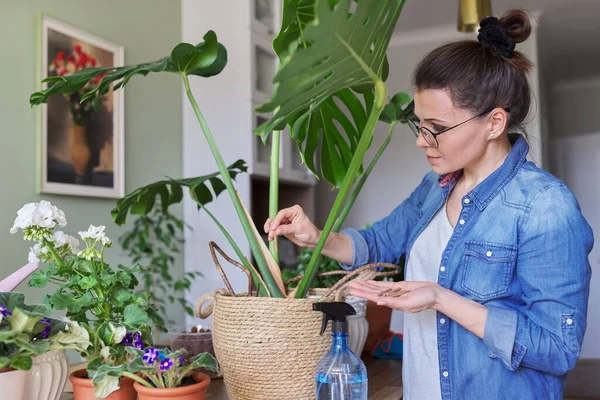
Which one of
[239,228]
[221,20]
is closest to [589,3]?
[221,20]

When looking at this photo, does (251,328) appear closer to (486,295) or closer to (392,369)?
(486,295)

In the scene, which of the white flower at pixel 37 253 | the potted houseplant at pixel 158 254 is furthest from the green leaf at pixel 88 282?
the potted houseplant at pixel 158 254

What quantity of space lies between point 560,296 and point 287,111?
21.1 inches

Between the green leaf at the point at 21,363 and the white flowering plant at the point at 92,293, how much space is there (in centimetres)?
12

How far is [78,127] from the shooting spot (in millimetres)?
2518

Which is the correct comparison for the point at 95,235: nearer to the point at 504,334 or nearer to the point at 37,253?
the point at 37,253

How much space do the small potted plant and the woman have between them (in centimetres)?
27

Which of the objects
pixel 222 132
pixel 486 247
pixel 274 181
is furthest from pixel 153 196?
pixel 222 132

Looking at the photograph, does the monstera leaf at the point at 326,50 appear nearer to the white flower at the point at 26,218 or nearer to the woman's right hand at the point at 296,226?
the woman's right hand at the point at 296,226

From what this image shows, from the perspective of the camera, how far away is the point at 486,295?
1046 millimetres

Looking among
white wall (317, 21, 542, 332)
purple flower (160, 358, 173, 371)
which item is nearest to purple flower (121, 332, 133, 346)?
purple flower (160, 358, 173, 371)

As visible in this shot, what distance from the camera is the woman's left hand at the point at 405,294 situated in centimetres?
92

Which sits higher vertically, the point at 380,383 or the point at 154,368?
the point at 154,368

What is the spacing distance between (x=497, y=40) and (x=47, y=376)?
0.92m
